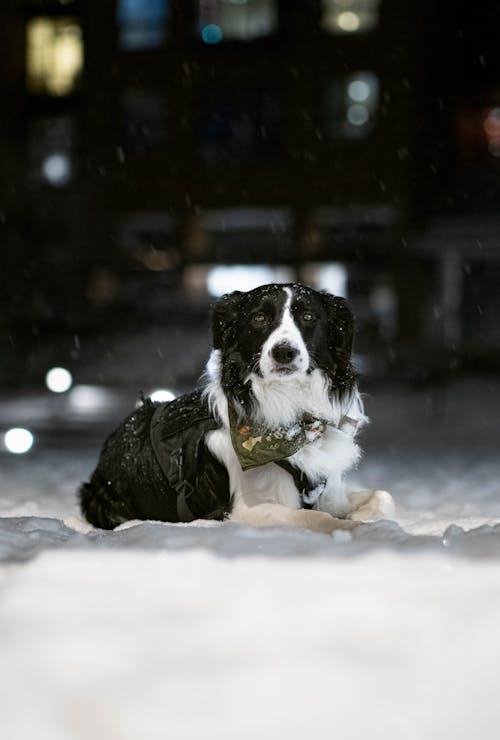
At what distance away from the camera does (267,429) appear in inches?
182

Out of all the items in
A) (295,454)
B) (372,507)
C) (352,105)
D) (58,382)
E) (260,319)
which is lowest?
(372,507)

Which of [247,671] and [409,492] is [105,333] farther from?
[247,671]

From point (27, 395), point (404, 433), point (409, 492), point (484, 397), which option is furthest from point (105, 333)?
point (409, 492)

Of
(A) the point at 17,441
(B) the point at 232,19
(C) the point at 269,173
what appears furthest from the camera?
(B) the point at 232,19

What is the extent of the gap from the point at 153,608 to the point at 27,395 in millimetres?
15417

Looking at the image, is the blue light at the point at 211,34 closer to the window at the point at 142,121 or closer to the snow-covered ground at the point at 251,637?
the window at the point at 142,121

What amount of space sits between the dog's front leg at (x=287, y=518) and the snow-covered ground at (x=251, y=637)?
0.52 meters

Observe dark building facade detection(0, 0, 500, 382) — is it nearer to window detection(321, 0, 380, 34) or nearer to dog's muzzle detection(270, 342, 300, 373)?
window detection(321, 0, 380, 34)

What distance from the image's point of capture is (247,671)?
285 centimetres

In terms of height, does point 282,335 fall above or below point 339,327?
below

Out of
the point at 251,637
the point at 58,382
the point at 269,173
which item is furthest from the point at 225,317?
the point at 269,173

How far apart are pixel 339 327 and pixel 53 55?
117 ft

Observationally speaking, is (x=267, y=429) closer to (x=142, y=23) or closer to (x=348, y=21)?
(x=348, y=21)

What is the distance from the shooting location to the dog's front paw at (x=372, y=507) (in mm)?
4910
